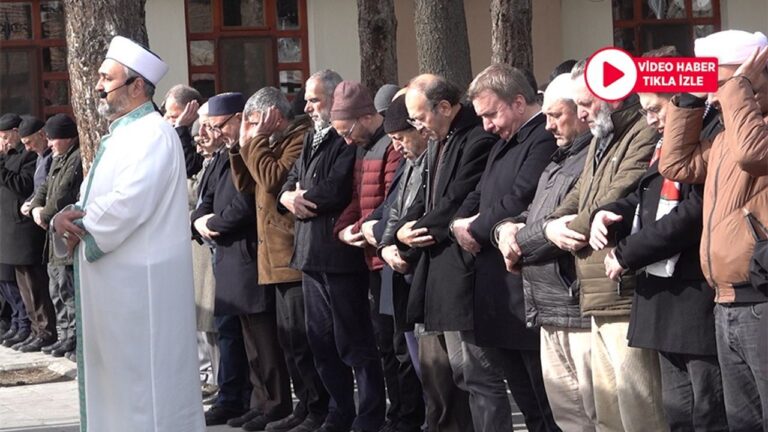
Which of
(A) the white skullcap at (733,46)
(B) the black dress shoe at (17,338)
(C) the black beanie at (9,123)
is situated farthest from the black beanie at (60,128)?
(A) the white skullcap at (733,46)

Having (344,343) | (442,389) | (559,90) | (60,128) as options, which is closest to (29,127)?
(60,128)

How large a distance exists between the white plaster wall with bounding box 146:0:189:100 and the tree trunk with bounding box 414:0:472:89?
24.4ft

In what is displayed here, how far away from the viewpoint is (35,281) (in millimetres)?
14281

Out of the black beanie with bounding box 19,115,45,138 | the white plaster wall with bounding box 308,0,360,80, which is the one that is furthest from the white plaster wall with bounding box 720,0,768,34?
the black beanie with bounding box 19,115,45,138

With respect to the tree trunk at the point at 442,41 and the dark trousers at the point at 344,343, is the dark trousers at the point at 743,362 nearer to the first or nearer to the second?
the dark trousers at the point at 344,343

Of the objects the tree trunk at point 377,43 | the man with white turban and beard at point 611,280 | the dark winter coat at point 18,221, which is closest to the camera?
the man with white turban and beard at point 611,280

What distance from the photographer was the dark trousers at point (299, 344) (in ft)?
29.5

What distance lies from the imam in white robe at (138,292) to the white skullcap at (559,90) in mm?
1850

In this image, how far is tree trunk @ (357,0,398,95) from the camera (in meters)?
15.4

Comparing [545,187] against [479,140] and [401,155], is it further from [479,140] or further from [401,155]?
[401,155]

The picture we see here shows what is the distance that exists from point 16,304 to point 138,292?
8.03 m

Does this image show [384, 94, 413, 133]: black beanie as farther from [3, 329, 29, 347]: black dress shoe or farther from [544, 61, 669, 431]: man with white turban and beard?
[3, 329, 29, 347]: black dress shoe

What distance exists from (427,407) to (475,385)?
81cm

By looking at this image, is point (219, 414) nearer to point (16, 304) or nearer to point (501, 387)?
point (501, 387)
